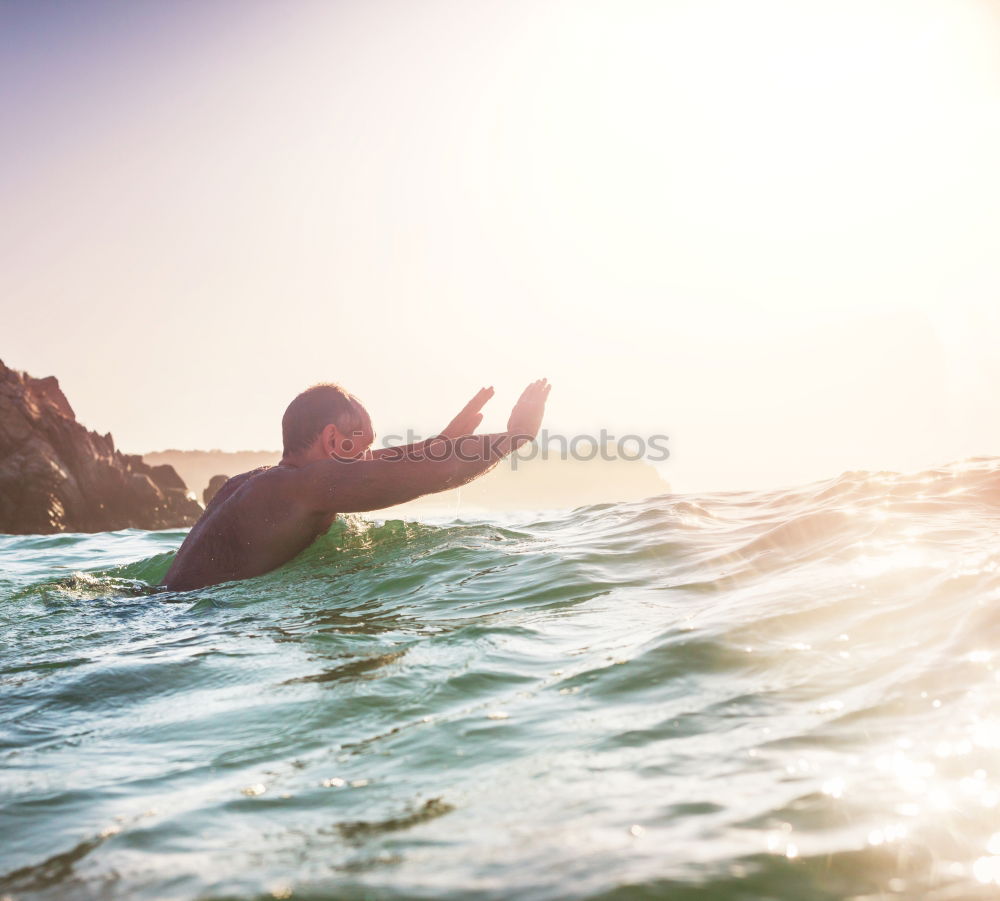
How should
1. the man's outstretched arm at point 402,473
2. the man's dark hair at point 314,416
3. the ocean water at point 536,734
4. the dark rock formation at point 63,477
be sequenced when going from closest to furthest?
the ocean water at point 536,734 < the man's outstretched arm at point 402,473 < the man's dark hair at point 314,416 < the dark rock formation at point 63,477

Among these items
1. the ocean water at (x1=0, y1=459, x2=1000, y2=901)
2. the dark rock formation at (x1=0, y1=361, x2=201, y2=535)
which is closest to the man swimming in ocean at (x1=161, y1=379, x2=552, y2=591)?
the ocean water at (x1=0, y1=459, x2=1000, y2=901)

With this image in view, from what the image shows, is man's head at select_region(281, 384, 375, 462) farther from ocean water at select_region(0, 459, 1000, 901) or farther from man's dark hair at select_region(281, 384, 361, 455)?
ocean water at select_region(0, 459, 1000, 901)

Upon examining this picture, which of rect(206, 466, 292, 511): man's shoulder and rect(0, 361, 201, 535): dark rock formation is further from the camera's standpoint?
rect(0, 361, 201, 535): dark rock formation

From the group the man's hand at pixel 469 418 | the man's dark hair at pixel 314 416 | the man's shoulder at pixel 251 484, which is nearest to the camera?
the man's shoulder at pixel 251 484

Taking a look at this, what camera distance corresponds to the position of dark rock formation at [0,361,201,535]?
23422 millimetres

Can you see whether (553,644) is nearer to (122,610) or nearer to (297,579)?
(297,579)

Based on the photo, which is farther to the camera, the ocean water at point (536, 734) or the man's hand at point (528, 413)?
the man's hand at point (528, 413)

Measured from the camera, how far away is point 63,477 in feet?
81.4

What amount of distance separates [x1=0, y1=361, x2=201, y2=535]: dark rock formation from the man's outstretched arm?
20320 mm

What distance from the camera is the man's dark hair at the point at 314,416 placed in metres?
6.22

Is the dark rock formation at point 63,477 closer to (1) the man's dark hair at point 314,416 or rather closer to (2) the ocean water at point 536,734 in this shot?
(1) the man's dark hair at point 314,416

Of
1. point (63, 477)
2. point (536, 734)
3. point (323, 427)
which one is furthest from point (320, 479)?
point (63, 477)

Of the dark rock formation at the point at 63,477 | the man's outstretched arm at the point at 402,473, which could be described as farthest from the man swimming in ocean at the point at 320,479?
the dark rock formation at the point at 63,477

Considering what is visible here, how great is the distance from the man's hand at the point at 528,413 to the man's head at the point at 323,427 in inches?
43.5
